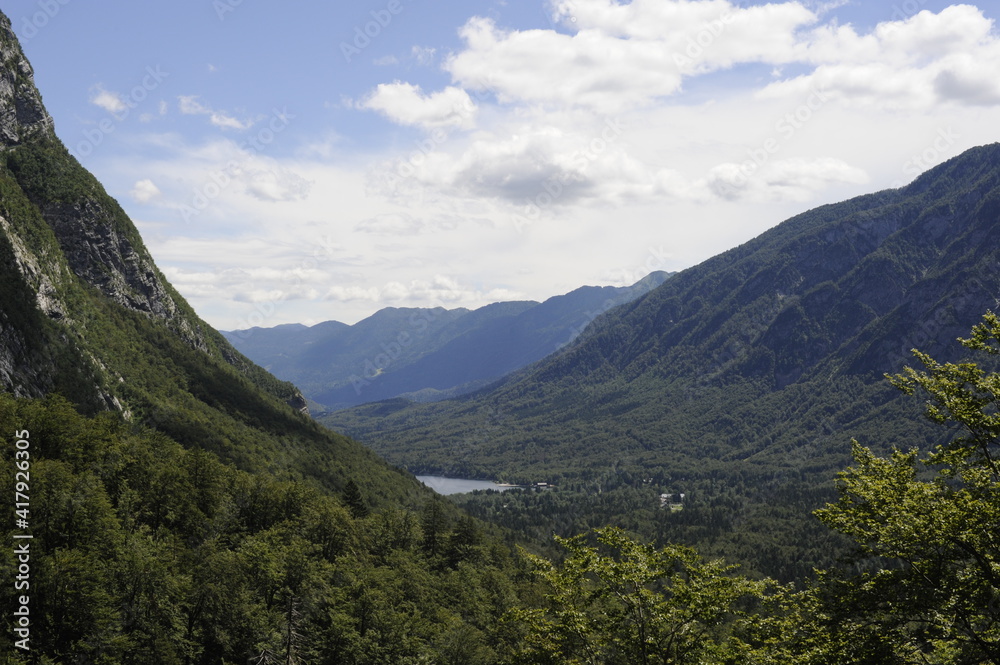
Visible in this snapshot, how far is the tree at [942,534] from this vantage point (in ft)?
63.2

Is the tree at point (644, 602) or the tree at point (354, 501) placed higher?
the tree at point (644, 602)

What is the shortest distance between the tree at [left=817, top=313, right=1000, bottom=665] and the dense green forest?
9cm

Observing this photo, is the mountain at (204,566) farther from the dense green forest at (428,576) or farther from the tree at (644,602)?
the tree at (644,602)

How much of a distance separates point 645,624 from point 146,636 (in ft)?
160

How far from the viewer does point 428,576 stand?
9150cm

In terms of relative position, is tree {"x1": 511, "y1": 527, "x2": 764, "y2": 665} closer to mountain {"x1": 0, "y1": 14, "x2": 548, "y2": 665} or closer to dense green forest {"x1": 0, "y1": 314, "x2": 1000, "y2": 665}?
dense green forest {"x1": 0, "y1": 314, "x2": 1000, "y2": 665}

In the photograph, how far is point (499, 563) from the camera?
395 feet

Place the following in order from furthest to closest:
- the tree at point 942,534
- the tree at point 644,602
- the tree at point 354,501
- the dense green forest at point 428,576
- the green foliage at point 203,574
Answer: the tree at point 354,501
the green foliage at point 203,574
the tree at point 644,602
the dense green forest at point 428,576
the tree at point 942,534

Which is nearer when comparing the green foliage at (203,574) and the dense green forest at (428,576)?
the dense green forest at (428,576)

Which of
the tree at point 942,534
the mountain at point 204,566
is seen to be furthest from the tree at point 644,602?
the mountain at point 204,566

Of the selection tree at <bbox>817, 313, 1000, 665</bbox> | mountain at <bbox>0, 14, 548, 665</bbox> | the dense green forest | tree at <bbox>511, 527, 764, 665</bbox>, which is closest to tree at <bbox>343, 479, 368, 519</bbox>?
mountain at <bbox>0, 14, 548, 665</bbox>

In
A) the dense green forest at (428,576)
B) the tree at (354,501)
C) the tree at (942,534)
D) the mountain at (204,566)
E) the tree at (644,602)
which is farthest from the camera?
the tree at (354,501)

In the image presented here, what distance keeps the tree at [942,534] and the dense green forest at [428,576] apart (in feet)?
0.29

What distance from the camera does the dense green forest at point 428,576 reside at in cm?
2050
